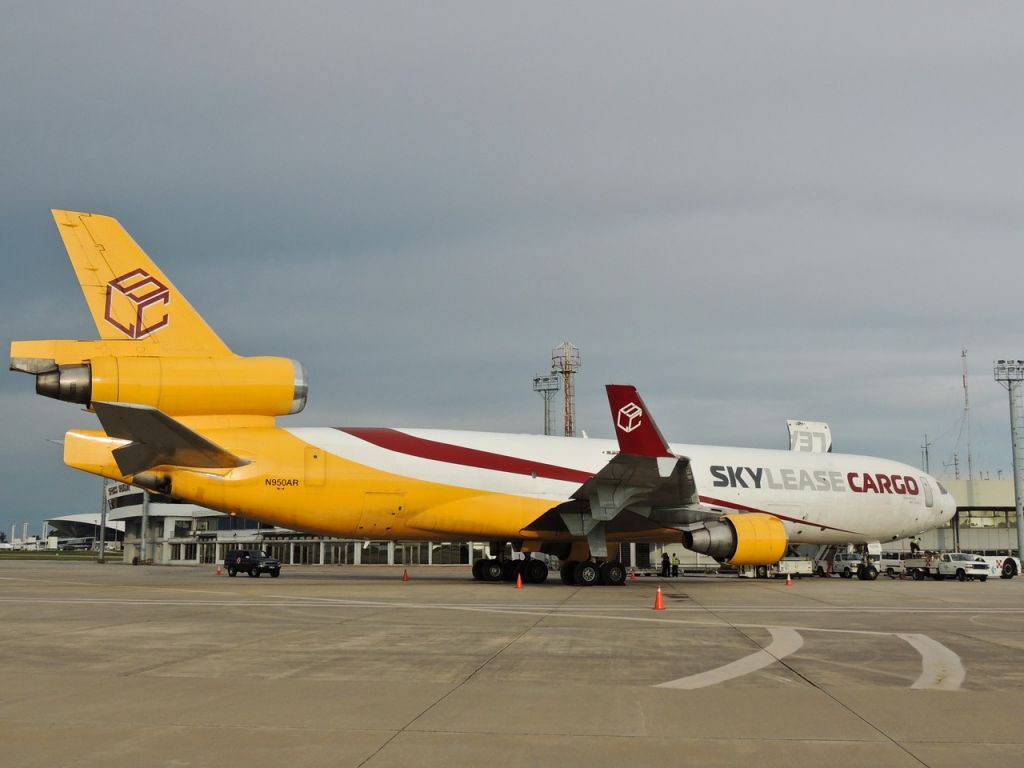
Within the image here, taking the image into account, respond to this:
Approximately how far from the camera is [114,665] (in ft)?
30.1

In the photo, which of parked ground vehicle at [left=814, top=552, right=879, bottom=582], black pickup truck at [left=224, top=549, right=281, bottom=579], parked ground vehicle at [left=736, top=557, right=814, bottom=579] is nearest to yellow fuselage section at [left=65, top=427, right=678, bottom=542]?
parked ground vehicle at [left=814, top=552, right=879, bottom=582]

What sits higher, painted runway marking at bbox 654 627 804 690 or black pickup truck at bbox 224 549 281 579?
painted runway marking at bbox 654 627 804 690

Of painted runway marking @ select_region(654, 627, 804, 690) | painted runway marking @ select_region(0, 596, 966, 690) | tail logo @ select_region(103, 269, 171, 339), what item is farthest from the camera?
tail logo @ select_region(103, 269, 171, 339)

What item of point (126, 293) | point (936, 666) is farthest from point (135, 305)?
point (936, 666)

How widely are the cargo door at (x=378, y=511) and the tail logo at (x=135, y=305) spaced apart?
7.09 metres

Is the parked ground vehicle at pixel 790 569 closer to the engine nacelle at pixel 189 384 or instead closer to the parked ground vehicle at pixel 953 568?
the parked ground vehicle at pixel 953 568

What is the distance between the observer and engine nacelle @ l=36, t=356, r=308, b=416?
20.6 meters

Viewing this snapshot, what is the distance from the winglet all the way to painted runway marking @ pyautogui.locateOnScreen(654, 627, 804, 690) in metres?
10.2

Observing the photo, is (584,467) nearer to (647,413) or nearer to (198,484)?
(647,413)

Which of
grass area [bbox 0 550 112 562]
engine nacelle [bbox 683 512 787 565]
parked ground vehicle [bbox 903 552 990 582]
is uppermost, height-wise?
engine nacelle [bbox 683 512 787 565]

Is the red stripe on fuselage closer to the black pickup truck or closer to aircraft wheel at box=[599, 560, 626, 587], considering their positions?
aircraft wheel at box=[599, 560, 626, 587]

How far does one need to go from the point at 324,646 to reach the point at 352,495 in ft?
46.7

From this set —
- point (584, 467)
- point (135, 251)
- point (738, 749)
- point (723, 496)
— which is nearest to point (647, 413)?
point (584, 467)

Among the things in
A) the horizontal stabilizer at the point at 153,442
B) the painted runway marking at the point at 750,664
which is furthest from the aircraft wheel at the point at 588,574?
the painted runway marking at the point at 750,664
